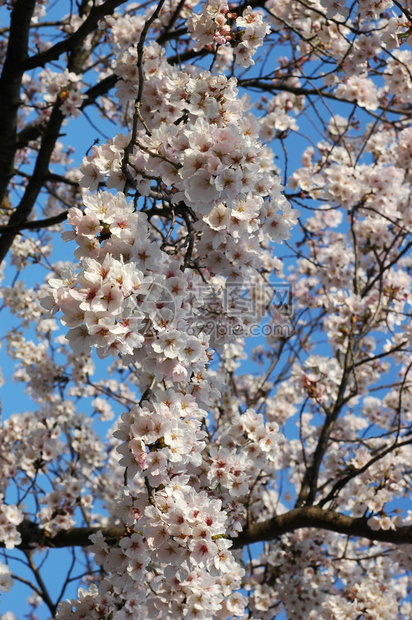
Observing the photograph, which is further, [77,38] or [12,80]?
[12,80]

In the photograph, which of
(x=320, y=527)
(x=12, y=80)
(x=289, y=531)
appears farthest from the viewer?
(x=12, y=80)

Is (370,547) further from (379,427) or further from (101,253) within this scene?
(101,253)

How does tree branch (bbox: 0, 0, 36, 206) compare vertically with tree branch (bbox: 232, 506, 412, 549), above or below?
above

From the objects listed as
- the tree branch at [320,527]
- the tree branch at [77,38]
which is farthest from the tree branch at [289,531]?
the tree branch at [77,38]

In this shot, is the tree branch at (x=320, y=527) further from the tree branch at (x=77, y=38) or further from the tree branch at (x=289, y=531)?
the tree branch at (x=77, y=38)

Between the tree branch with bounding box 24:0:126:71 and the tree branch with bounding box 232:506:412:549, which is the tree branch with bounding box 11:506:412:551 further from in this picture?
the tree branch with bounding box 24:0:126:71

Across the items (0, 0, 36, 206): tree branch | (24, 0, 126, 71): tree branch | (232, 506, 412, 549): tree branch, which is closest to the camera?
(232, 506, 412, 549): tree branch

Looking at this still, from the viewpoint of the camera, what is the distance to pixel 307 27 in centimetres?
472

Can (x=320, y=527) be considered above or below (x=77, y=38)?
below

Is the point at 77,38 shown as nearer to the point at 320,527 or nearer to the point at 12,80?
the point at 12,80

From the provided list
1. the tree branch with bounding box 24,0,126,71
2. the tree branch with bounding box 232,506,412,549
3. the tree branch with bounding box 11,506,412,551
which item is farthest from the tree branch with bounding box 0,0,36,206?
the tree branch with bounding box 232,506,412,549

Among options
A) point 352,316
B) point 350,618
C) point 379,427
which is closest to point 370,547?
point 379,427

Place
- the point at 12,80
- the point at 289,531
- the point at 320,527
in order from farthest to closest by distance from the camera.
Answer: the point at 12,80
the point at 289,531
the point at 320,527

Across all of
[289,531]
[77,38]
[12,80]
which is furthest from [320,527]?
[12,80]
